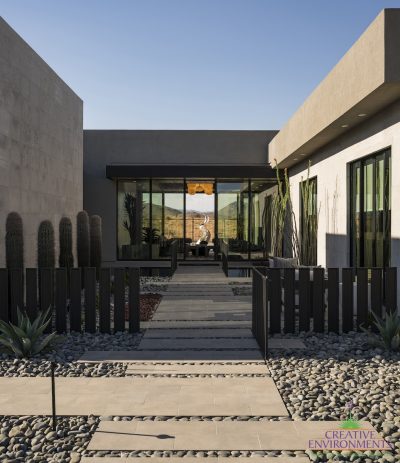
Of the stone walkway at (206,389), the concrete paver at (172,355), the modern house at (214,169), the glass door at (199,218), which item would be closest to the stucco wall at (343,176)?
the modern house at (214,169)

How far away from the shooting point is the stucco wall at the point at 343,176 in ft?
25.8

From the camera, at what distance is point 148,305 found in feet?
29.6

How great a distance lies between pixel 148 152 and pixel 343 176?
28.1 feet

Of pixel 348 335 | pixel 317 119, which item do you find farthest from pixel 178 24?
pixel 348 335

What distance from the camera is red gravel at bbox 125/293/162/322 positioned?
313 inches

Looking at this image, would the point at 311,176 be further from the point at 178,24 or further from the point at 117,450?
the point at 117,450

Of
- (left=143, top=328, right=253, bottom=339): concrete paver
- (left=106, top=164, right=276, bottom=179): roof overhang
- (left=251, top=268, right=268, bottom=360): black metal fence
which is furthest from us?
(left=106, top=164, right=276, bottom=179): roof overhang

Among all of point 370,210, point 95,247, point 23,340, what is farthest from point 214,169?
point 23,340

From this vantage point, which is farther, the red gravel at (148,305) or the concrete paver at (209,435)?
the red gravel at (148,305)

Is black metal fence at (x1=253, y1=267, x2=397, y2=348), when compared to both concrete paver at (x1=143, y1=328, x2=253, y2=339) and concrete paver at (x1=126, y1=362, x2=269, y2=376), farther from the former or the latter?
concrete paver at (x1=126, y1=362, x2=269, y2=376)

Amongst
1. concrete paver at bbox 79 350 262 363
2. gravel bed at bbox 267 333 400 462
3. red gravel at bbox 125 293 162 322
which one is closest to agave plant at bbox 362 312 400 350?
gravel bed at bbox 267 333 400 462

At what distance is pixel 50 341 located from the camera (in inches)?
233

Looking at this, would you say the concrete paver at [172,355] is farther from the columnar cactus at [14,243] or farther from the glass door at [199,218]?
the glass door at [199,218]

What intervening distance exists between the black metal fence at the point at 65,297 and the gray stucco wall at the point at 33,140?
108 inches
